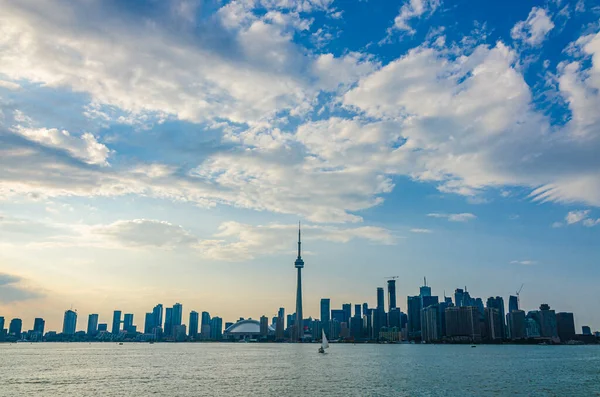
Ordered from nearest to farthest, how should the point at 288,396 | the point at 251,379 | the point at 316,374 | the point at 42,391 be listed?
the point at 288,396
the point at 42,391
the point at 251,379
the point at 316,374

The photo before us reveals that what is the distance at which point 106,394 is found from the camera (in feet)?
339

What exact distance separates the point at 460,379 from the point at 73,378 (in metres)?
104

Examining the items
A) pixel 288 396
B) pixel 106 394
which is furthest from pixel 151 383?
pixel 288 396

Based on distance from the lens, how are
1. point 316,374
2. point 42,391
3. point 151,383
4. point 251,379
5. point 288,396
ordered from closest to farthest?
point 288,396 < point 42,391 < point 151,383 < point 251,379 < point 316,374

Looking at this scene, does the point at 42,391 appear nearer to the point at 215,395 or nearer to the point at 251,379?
the point at 215,395

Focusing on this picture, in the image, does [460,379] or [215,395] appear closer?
[215,395]

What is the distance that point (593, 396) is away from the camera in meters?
104

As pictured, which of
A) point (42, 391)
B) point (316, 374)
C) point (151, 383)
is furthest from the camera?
point (316, 374)

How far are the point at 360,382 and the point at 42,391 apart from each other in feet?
238

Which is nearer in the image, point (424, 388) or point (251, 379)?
point (424, 388)

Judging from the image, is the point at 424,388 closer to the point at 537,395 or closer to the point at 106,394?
the point at 537,395

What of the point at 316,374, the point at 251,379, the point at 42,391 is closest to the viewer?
the point at 42,391

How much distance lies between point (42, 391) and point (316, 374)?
73.3 meters

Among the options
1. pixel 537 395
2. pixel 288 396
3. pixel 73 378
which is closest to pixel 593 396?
pixel 537 395
